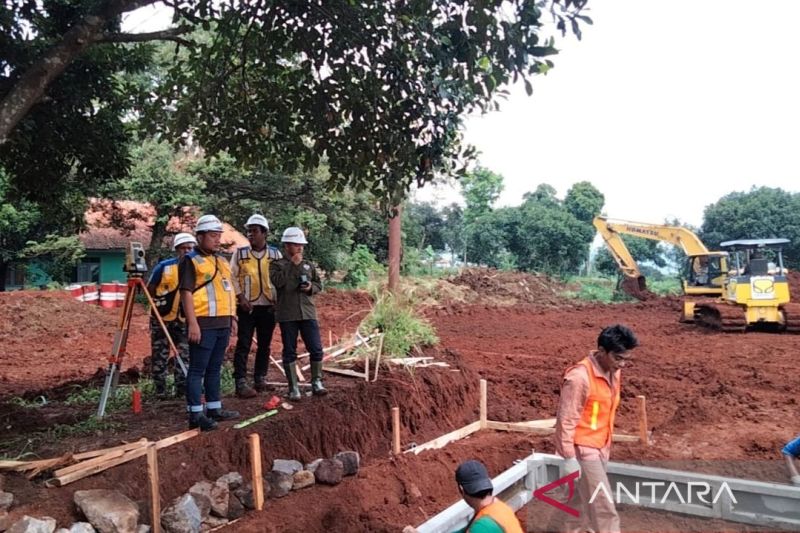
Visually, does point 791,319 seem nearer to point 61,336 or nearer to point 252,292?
point 252,292

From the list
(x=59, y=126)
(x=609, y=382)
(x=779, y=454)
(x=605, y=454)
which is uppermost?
(x=59, y=126)

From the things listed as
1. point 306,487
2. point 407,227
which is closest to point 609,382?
point 306,487

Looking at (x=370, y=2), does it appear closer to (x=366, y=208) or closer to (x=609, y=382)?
(x=609, y=382)

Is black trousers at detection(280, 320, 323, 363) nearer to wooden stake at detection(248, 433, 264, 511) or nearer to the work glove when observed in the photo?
wooden stake at detection(248, 433, 264, 511)

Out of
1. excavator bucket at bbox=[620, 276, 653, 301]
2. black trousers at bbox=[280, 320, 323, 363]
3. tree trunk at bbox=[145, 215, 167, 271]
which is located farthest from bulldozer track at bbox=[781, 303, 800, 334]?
tree trunk at bbox=[145, 215, 167, 271]

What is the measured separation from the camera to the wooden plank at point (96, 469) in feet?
13.2

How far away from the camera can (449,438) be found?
22.3 ft

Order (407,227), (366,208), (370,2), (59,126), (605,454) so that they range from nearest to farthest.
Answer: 1. (605,454)
2. (370,2)
3. (59,126)
4. (366,208)
5. (407,227)

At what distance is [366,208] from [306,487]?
694 inches

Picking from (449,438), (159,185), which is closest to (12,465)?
(449,438)

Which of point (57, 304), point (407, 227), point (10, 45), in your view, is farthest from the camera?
point (407, 227)

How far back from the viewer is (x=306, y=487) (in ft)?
16.9

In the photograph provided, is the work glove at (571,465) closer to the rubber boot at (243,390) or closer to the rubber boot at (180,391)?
the rubber boot at (243,390)

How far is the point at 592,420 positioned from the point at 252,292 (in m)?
3.68
